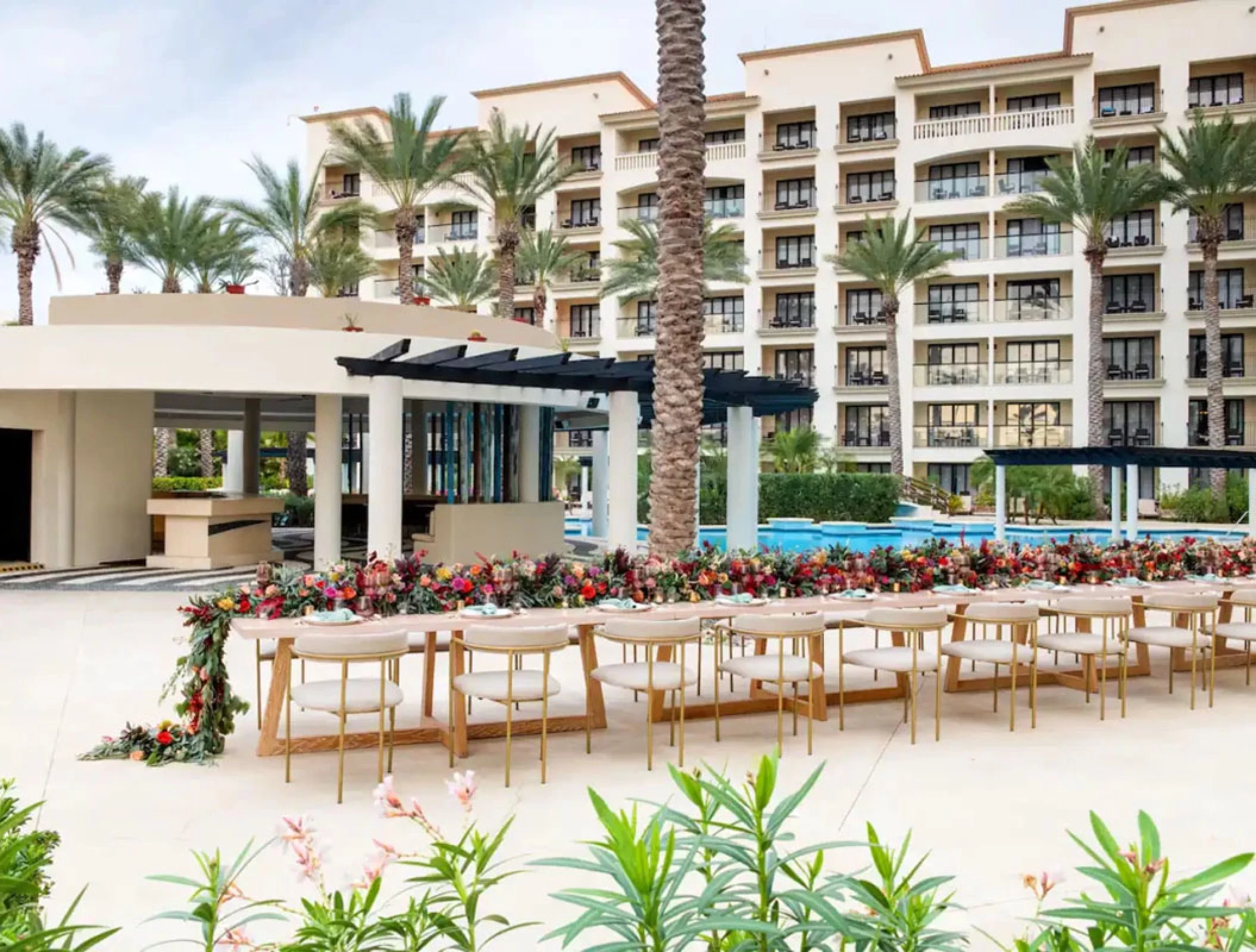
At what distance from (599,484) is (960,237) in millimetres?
19747

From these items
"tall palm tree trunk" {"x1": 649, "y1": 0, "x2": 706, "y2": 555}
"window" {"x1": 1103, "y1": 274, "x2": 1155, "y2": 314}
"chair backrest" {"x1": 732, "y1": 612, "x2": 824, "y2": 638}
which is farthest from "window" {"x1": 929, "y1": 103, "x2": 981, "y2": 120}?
"chair backrest" {"x1": 732, "y1": 612, "x2": 824, "y2": 638}

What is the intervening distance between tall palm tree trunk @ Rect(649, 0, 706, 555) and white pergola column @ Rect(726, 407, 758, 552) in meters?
5.69

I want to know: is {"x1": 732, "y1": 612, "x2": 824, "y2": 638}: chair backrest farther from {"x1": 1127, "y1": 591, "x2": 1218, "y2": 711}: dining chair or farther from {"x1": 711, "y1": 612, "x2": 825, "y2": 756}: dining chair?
{"x1": 1127, "y1": 591, "x2": 1218, "y2": 711}: dining chair

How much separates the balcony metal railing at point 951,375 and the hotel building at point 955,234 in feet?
0.26

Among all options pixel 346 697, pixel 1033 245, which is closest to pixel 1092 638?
pixel 346 697

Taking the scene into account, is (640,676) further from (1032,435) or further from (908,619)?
(1032,435)

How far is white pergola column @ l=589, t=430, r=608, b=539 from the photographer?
29.0 metres

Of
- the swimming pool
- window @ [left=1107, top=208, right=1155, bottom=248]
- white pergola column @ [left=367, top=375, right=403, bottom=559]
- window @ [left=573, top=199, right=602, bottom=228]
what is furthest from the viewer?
window @ [left=573, top=199, right=602, bottom=228]

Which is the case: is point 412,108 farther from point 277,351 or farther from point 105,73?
point 277,351

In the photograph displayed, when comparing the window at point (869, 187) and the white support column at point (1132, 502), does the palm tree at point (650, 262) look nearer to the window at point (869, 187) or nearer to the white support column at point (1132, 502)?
the window at point (869, 187)

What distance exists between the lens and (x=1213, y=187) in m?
32.1

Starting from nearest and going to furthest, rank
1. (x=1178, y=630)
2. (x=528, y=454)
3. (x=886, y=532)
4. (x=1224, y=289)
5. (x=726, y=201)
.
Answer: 1. (x=1178, y=630)
2. (x=528, y=454)
3. (x=886, y=532)
4. (x=1224, y=289)
5. (x=726, y=201)

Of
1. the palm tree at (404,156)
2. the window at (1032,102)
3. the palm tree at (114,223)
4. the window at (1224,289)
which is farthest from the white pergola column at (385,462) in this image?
the window at (1032,102)

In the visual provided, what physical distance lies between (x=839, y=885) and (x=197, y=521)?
1803 centimetres
